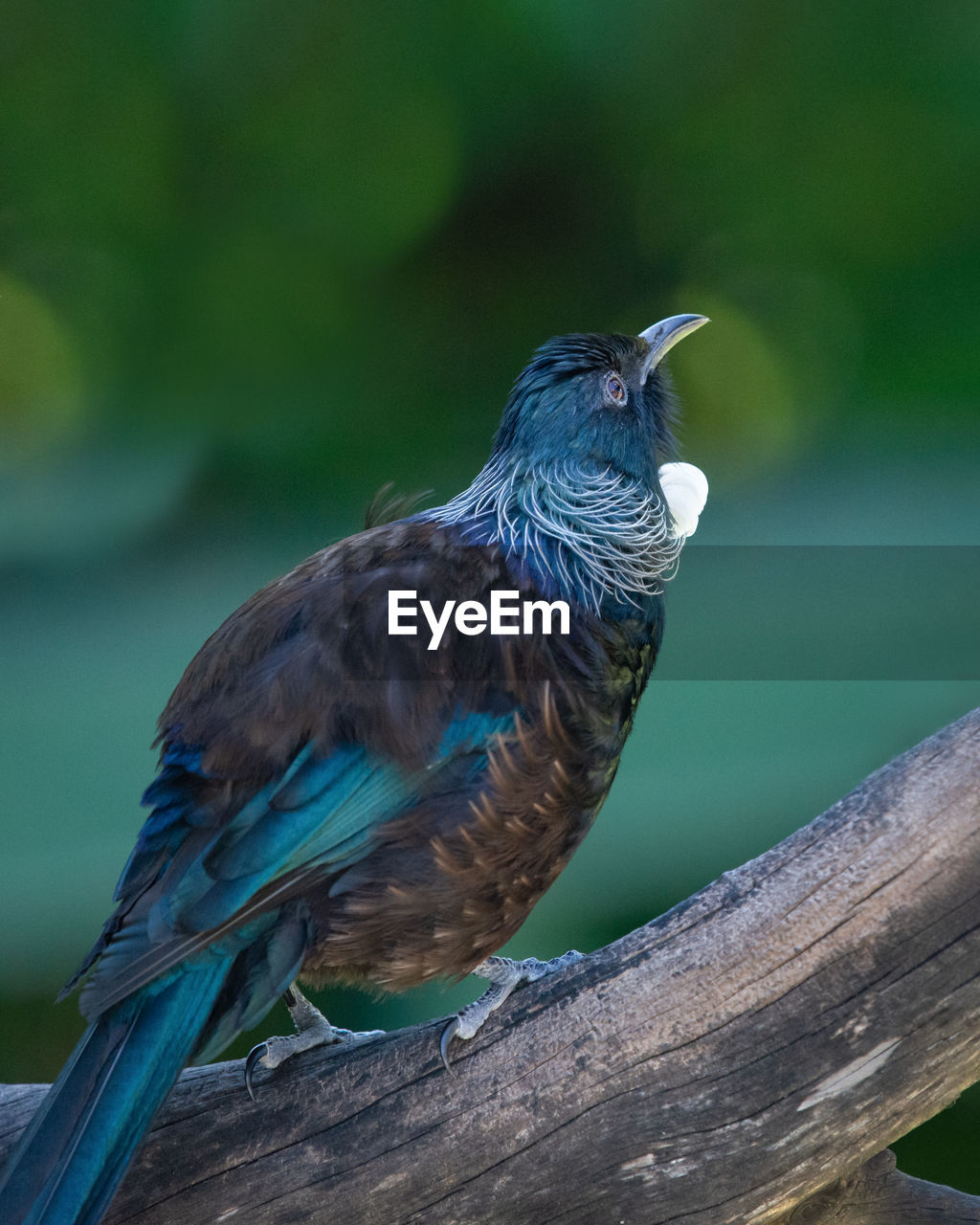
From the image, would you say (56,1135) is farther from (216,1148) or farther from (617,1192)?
(617,1192)

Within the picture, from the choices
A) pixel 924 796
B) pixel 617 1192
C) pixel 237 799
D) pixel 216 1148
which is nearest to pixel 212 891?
pixel 237 799

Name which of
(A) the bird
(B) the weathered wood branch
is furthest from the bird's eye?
(B) the weathered wood branch

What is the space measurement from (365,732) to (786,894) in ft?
1.43

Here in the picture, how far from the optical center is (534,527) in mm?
1436

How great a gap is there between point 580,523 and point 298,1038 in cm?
63

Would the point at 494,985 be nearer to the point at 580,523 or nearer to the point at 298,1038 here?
the point at 298,1038

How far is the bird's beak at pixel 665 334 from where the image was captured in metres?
1.65

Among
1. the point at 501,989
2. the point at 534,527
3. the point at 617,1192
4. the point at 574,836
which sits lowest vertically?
the point at 617,1192

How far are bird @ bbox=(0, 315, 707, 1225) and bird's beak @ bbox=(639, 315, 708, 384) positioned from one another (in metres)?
0.25

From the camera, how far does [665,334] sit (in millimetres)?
1677

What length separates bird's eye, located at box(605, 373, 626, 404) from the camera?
1534mm

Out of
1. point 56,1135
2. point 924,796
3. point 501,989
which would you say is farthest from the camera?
point 501,989

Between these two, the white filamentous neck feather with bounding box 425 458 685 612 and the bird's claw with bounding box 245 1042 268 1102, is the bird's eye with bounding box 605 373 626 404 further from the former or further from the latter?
the bird's claw with bounding box 245 1042 268 1102

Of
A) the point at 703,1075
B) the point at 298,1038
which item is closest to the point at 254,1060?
the point at 298,1038
